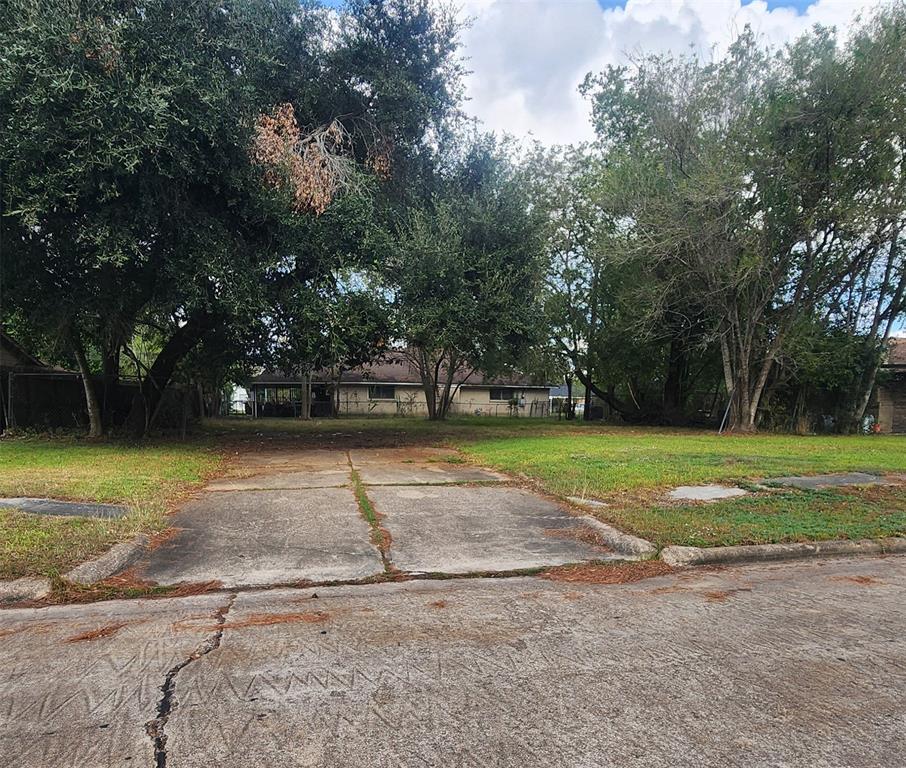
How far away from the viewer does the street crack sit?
8.20ft

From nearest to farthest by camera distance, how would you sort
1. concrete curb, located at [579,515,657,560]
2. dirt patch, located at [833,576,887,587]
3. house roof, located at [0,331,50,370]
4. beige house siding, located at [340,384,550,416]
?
dirt patch, located at [833,576,887,587] < concrete curb, located at [579,515,657,560] < house roof, located at [0,331,50,370] < beige house siding, located at [340,384,550,416]

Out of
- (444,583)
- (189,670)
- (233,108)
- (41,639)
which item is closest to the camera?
(189,670)

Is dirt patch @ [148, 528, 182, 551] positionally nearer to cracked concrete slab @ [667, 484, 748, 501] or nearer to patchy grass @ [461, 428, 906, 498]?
patchy grass @ [461, 428, 906, 498]

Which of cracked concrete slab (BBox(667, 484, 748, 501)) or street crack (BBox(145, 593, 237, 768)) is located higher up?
cracked concrete slab (BBox(667, 484, 748, 501))

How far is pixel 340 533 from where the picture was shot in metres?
6.04

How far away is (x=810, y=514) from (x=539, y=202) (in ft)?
63.6

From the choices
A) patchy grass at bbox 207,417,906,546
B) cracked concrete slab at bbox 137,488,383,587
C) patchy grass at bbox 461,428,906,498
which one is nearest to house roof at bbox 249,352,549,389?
patchy grass at bbox 207,417,906,546

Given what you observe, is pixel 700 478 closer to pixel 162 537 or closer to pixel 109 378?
pixel 162 537

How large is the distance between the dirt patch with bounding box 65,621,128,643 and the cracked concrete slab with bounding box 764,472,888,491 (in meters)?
8.26

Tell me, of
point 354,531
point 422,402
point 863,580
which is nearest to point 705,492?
point 863,580

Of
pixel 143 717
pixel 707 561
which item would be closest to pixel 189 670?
pixel 143 717

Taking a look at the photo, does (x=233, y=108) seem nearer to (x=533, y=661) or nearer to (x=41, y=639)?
(x=41, y=639)

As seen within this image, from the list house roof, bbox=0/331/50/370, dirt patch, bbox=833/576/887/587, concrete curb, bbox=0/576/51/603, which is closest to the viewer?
concrete curb, bbox=0/576/51/603

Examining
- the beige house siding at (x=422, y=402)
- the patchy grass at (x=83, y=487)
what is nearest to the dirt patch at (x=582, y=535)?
the patchy grass at (x=83, y=487)
